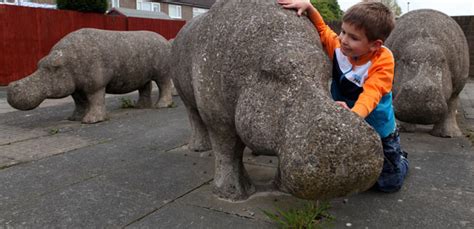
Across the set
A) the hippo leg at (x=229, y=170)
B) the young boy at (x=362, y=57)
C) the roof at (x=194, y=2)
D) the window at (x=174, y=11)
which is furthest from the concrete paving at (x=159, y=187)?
the window at (x=174, y=11)

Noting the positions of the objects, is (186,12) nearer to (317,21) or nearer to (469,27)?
(469,27)

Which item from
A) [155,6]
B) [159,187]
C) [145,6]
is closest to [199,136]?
[159,187]

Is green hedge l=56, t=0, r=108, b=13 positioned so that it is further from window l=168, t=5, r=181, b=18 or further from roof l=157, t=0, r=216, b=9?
window l=168, t=5, r=181, b=18

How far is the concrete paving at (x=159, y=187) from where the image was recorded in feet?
10.3

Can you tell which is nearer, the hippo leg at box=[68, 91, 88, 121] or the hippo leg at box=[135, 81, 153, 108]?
the hippo leg at box=[68, 91, 88, 121]

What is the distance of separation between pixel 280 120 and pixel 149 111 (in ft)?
19.3

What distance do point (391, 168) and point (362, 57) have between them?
4.15 ft

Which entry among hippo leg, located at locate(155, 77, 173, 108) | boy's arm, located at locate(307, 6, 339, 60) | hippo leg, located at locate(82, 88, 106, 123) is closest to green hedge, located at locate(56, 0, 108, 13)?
hippo leg, located at locate(155, 77, 173, 108)

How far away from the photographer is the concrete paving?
10.3 ft

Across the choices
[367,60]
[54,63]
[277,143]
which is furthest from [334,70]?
[54,63]

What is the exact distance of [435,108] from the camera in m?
4.69

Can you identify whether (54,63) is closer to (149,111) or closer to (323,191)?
(149,111)

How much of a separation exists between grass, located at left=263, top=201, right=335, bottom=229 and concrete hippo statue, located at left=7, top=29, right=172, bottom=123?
4.42 metres

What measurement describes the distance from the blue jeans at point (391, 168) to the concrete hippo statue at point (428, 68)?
3.71ft
